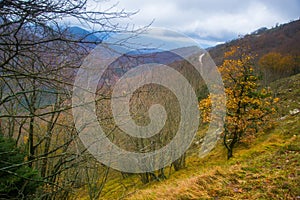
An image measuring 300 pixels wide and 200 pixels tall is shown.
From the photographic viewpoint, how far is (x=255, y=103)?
12562mm

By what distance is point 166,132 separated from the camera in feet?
43.3

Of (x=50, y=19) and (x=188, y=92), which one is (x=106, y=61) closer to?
(x=50, y=19)

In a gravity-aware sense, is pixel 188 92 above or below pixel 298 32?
below

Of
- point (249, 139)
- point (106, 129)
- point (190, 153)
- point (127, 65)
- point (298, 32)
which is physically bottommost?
point (190, 153)

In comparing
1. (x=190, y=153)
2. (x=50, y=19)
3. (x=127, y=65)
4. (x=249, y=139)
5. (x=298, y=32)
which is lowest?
(x=190, y=153)

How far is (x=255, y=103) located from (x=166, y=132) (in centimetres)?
480

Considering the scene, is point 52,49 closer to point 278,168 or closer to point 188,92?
point 278,168

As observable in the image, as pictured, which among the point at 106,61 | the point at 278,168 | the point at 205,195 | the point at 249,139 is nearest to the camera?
the point at 106,61

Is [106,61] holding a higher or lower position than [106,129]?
higher

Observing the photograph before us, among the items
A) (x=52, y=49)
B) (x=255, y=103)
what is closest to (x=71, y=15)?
(x=52, y=49)

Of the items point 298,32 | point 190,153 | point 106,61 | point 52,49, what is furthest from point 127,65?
point 298,32

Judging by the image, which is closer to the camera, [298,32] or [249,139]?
[249,139]

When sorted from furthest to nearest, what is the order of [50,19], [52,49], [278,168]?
[278,168], [52,49], [50,19]

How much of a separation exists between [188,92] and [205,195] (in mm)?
9063
